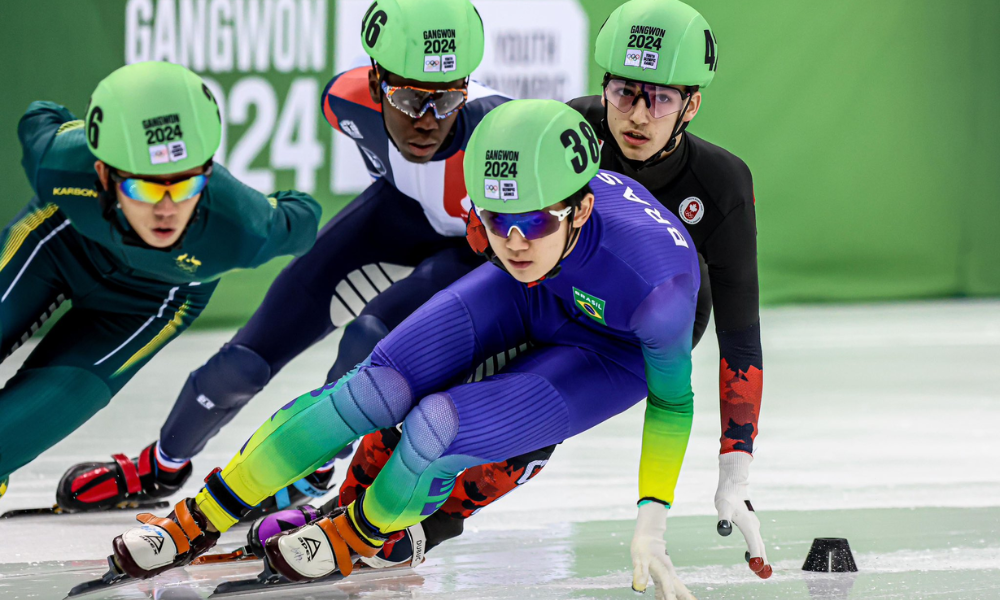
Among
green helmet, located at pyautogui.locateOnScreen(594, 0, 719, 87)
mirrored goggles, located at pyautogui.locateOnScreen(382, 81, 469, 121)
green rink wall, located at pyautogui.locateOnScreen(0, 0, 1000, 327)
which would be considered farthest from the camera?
green rink wall, located at pyautogui.locateOnScreen(0, 0, 1000, 327)

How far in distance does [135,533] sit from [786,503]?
220 centimetres

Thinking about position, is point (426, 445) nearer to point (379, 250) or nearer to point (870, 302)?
point (379, 250)

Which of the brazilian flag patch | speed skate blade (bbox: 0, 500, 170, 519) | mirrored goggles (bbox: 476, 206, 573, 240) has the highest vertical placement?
mirrored goggles (bbox: 476, 206, 573, 240)

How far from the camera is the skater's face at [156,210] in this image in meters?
2.81

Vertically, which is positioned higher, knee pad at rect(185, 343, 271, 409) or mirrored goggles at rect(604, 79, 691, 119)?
mirrored goggles at rect(604, 79, 691, 119)

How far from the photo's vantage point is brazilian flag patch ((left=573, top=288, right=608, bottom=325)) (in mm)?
2994

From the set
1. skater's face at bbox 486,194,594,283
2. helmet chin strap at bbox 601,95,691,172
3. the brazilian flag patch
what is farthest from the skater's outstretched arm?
helmet chin strap at bbox 601,95,691,172

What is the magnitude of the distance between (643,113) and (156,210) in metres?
1.35

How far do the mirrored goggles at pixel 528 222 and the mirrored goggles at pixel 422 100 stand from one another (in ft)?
2.47

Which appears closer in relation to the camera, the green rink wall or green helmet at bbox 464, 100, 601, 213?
green helmet at bbox 464, 100, 601, 213

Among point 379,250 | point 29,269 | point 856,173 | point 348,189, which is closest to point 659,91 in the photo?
point 379,250

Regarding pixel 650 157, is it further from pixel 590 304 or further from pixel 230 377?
pixel 230 377

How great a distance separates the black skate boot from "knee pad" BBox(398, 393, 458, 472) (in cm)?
143

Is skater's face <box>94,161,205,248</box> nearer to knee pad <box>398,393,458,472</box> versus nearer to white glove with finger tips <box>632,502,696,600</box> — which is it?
knee pad <box>398,393,458,472</box>
